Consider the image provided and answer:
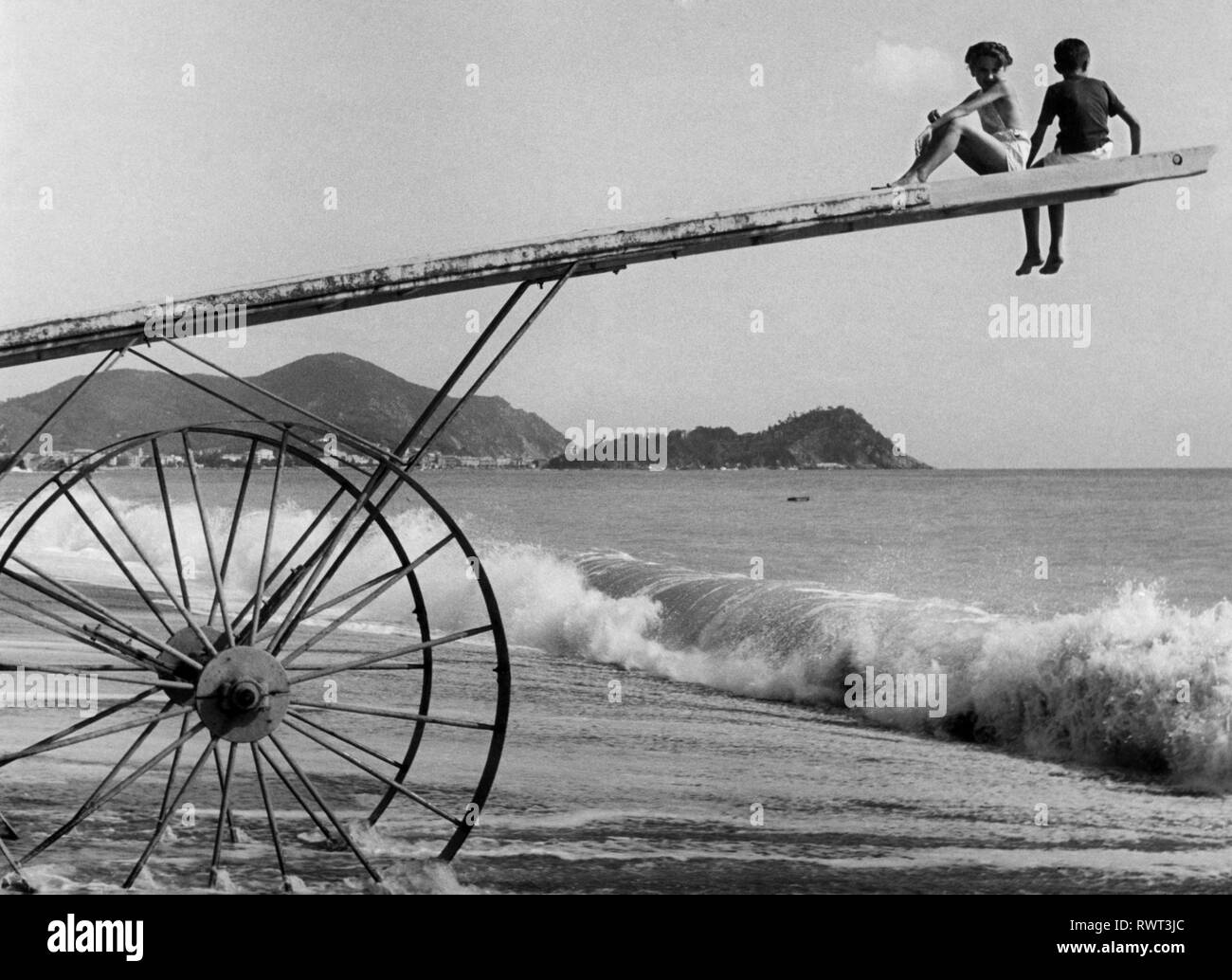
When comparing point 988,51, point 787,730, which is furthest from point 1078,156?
point 787,730

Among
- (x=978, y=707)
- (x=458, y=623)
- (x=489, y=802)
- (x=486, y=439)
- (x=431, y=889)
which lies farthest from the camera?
(x=486, y=439)

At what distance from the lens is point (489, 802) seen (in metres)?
9.12

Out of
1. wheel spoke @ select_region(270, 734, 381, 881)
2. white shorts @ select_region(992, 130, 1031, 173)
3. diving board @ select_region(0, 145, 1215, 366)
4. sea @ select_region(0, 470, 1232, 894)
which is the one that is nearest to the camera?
diving board @ select_region(0, 145, 1215, 366)

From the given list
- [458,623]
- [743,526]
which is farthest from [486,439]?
[743,526]

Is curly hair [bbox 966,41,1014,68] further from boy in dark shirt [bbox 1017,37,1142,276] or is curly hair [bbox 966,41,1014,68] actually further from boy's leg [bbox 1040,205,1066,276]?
boy's leg [bbox 1040,205,1066,276]

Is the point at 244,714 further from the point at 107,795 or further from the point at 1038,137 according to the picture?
the point at 1038,137

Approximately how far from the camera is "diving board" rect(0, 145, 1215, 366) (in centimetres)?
553

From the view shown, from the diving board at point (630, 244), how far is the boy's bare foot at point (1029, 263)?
1.07ft

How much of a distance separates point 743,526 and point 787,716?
1533cm

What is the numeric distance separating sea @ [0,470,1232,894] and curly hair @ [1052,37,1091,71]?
14.4ft

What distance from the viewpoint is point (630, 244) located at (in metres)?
5.71

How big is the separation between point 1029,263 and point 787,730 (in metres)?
7.96

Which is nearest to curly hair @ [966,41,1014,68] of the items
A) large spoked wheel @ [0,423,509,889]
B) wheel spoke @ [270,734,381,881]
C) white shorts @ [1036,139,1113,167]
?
white shorts @ [1036,139,1113,167]
